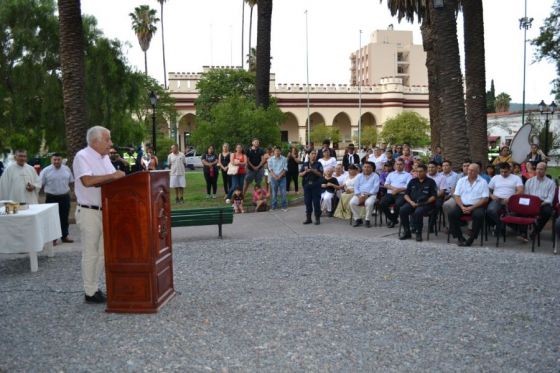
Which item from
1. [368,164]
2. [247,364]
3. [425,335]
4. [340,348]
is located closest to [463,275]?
[425,335]

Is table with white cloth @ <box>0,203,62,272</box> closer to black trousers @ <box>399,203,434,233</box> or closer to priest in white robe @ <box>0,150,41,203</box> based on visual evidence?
priest in white robe @ <box>0,150,41,203</box>

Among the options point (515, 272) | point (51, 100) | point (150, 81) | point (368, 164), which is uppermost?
point (150, 81)

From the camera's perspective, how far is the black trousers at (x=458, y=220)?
32.6ft

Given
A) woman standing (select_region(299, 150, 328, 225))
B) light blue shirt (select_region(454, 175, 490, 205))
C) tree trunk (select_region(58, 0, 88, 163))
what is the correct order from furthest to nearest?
tree trunk (select_region(58, 0, 88, 163))
woman standing (select_region(299, 150, 328, 225))
light blue shirt (select_region(454, 175, 490, 205))

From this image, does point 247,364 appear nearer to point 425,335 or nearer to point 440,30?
point 425,335

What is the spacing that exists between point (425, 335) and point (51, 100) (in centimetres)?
1867

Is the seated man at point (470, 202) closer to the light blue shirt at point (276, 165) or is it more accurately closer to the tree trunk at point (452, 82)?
the tree trunk at point (452, 82)

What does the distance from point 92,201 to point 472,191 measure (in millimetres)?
6879

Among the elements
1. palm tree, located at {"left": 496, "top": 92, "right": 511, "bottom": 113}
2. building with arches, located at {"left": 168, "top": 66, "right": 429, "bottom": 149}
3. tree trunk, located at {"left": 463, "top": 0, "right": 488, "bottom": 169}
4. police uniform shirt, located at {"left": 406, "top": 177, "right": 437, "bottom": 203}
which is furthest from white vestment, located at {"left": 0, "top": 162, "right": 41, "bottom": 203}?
palm tree, located at {"left": 496, "top": 92, "right": 511, "bottom": 113}

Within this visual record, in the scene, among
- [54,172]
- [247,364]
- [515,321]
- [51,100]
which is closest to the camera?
[247,364]

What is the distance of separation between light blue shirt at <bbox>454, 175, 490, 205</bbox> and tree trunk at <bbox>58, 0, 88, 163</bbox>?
9605 millimetres

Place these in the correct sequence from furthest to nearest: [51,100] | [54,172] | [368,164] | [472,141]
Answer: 1. [51,100]
2. [472,141]
3. [368,164]
4. [54,172]

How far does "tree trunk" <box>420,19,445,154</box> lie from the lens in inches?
774

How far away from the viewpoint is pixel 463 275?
7.43 metres
